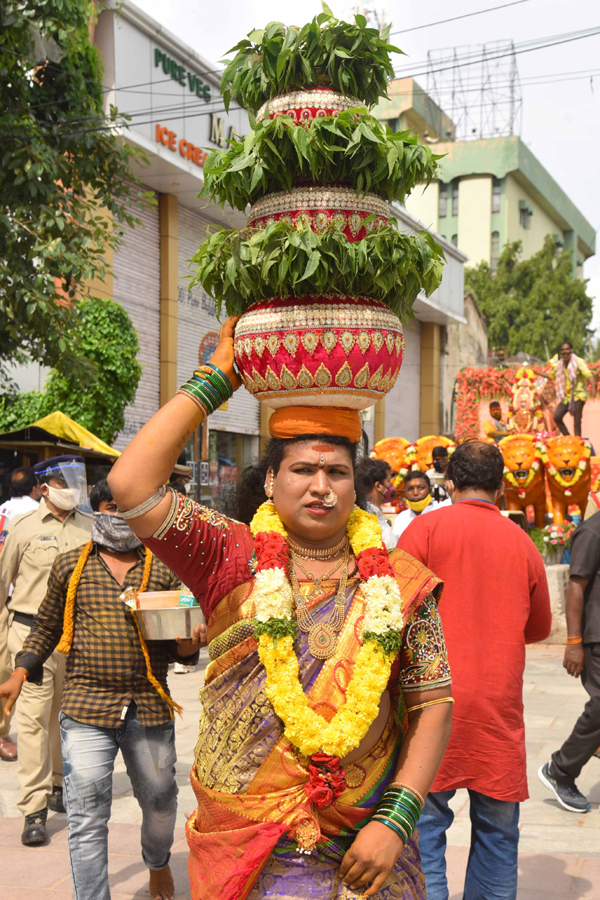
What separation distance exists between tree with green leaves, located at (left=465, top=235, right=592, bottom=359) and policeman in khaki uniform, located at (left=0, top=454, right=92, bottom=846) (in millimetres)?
34507

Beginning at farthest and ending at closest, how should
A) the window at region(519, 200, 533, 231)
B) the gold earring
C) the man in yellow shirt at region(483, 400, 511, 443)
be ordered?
the window at region(519, 200, 533, 231) → the man in yellow shirt at region(483, 400, 511, 443) → the gold earring

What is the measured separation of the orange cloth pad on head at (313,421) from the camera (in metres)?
2.49

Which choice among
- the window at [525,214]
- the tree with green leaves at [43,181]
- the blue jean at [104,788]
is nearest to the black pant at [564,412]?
the tree with green leaves at [43,181]

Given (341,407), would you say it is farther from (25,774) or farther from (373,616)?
(25,774)

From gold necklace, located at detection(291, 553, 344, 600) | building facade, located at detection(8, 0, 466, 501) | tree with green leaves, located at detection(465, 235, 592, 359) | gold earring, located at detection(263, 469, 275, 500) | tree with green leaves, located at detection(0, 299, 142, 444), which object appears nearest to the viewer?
gold necklace, located at detection(291, 553, 344, 600)

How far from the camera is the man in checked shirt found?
3.70 metres

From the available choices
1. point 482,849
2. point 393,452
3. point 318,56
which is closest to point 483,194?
point 393,452

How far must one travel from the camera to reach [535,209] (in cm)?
5481

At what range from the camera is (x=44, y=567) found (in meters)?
5.77

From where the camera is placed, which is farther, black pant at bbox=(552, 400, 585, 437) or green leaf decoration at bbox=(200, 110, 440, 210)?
black pant at bbox=(552, 400, 585, 437)

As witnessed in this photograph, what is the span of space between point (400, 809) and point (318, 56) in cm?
202

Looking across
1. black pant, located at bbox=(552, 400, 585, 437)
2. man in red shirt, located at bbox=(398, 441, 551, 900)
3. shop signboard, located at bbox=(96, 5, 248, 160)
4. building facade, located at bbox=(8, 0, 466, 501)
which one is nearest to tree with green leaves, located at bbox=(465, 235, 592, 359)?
building facade, located at bbox=(8, 0, 466, 501)

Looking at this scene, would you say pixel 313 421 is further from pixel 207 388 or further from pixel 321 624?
pixel 321 624

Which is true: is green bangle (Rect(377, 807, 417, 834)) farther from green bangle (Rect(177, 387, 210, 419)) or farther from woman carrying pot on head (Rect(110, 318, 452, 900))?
green bangle (Rect(177, 387, 210, 419))
